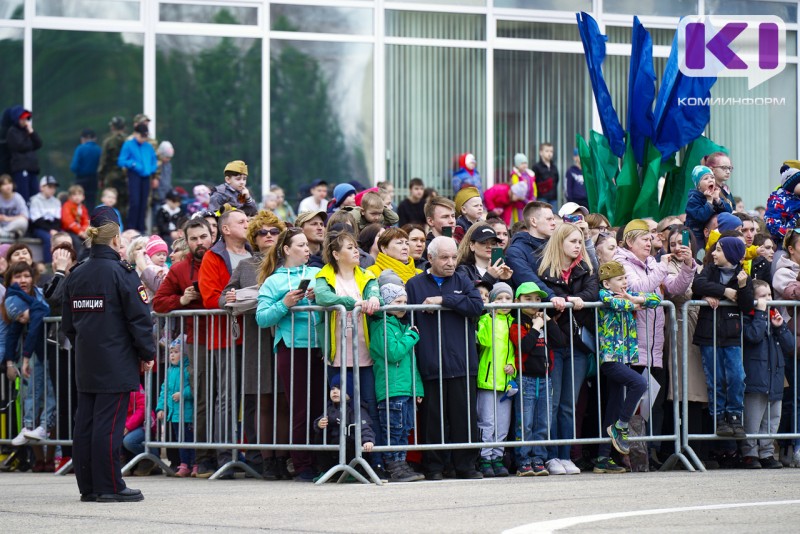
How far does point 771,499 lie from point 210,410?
4852 millimetres

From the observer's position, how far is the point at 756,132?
2616 centimetres

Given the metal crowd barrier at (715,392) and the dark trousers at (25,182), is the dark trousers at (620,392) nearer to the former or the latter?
the metal crowd barrier at (715,392)

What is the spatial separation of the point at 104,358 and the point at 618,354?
14.0 feet

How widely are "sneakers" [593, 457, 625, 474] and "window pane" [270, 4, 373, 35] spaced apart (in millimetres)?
13446

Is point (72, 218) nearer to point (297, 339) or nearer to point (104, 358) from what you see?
point (297, 339)

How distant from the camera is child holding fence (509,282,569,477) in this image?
11.3 m

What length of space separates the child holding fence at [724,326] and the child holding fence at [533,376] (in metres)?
1.44

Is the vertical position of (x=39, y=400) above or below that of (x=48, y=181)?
below

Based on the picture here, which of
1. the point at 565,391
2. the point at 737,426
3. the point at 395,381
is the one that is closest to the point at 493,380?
the point at 565,391

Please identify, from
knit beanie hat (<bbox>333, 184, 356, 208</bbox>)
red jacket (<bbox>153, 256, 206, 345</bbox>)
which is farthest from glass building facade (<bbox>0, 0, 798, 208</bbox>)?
red jacket (<bbox>153, 256, 206, 345</bbox>)

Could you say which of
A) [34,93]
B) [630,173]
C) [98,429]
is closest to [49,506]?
[98,429]

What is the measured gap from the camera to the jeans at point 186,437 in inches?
479

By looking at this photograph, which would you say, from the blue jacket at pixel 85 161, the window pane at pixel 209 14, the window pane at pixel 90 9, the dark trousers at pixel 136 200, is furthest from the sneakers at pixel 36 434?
the window pane at pixel 209 14

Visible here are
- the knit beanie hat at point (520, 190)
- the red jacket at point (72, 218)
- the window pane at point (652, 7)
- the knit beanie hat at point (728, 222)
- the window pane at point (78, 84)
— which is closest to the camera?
the knit beanie hat at point (728, 222)
